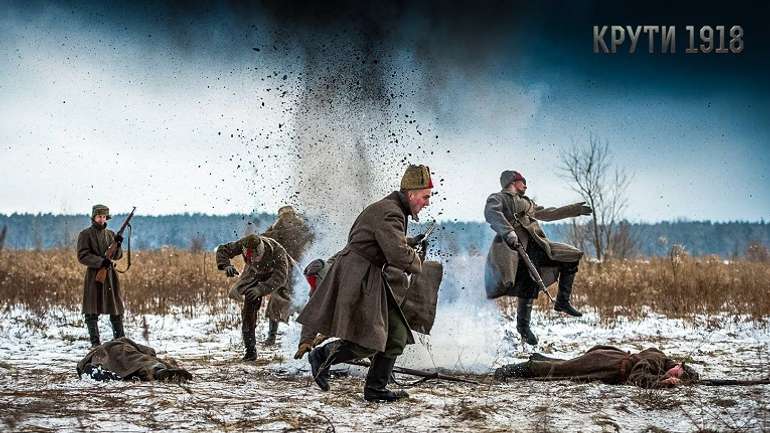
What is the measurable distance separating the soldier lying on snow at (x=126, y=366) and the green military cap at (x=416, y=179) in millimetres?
2908

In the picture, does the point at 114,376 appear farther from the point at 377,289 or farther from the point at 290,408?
the point at 377,289

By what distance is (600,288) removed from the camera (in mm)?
15562

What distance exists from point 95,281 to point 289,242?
270 cm

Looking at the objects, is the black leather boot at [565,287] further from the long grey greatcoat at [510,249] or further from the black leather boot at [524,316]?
the black leather boot at [524,316]

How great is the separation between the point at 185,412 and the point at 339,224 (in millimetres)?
4010

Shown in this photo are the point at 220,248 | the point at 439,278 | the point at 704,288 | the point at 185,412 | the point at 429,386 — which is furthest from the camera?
the point at 704,288

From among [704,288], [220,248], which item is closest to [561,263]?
[220,248]

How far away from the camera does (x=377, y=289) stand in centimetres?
616

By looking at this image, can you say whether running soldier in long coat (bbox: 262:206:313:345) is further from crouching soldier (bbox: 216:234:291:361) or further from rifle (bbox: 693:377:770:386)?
rifle (bbox: 693:377:770:386)

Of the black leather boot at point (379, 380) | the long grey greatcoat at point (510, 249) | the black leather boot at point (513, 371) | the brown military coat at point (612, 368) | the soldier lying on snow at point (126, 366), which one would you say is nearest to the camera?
the black leather boot at point (379, 380)

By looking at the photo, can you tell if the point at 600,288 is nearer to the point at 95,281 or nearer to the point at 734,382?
the point at 734,382

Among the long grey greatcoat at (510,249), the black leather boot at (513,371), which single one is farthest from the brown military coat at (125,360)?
the long grey greatcoat at (510,249)

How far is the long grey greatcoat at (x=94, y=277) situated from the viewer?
409 inches

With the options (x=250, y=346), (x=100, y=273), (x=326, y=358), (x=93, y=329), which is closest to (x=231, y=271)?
(x=250, y=346)
